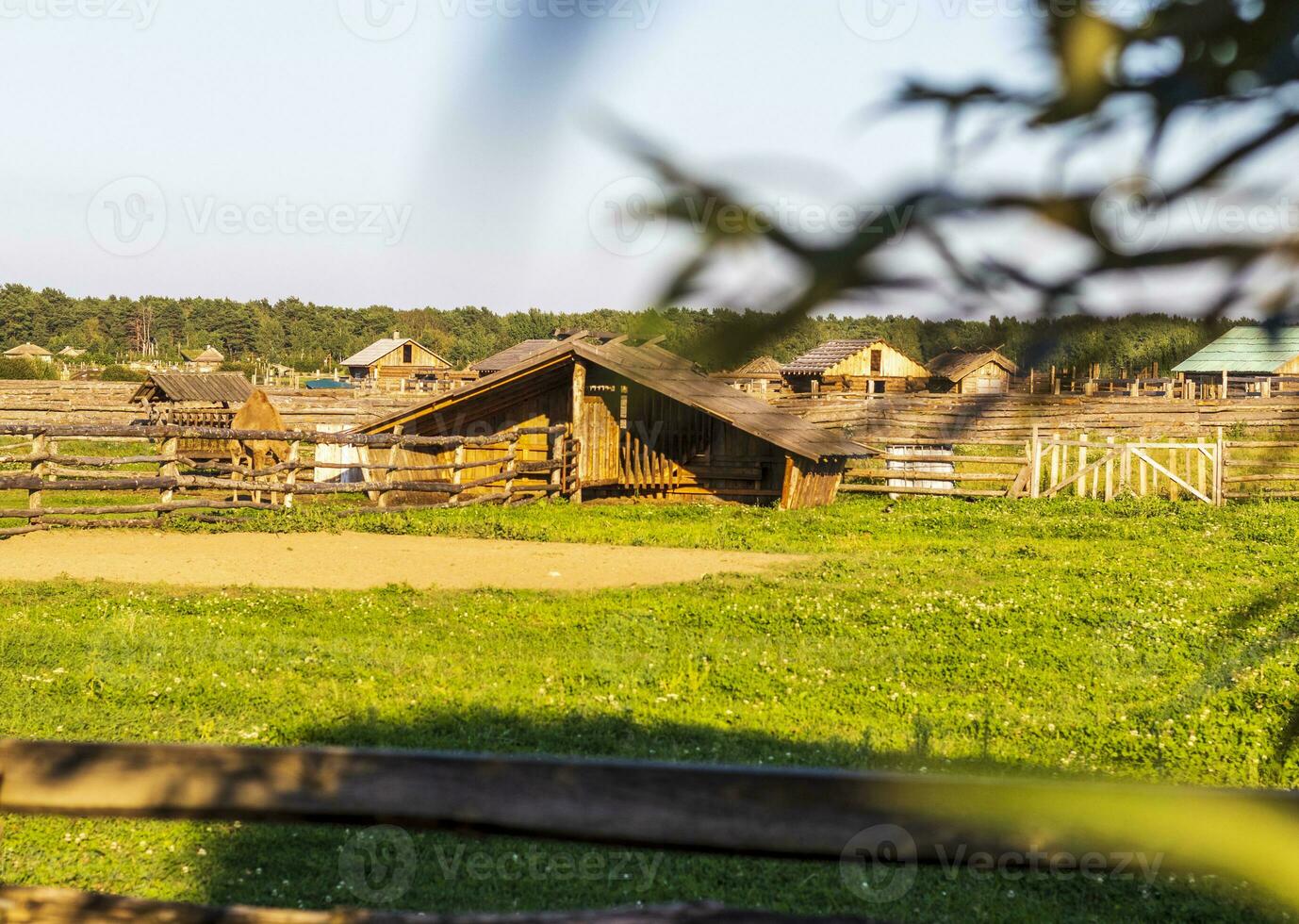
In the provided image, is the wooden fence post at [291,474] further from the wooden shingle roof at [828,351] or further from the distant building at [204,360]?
the distant building at [204,360]

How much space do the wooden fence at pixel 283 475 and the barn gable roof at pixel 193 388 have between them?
560 cm

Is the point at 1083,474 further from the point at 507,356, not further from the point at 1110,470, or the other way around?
the point at 507,356

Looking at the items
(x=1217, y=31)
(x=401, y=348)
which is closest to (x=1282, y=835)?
(x=1217, y=31)

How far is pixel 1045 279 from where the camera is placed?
3.69 feet

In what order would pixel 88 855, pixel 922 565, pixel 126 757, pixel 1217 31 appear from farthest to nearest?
pixel 922 565, pixel 88 855, pixel 126 757, pixel 1217 31

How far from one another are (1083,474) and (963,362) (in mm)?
19812

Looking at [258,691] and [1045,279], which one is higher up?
[1045,279]

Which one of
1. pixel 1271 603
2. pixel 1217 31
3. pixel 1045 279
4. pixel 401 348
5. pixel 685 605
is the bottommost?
pixel 685 605

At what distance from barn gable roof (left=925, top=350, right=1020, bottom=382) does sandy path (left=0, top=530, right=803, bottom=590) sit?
31.5ft

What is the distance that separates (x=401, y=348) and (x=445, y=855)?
240 ft

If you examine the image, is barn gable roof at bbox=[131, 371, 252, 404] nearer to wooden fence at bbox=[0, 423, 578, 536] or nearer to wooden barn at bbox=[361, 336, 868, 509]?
wooden fence at bbox=[0, 423, 578, 536]

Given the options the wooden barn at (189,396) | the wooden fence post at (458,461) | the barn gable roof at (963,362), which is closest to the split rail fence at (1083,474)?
the wooden fence post at (458,461)

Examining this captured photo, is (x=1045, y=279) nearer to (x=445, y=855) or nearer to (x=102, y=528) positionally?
(x=445, y=855)

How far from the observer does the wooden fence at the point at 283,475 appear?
14953 mm
